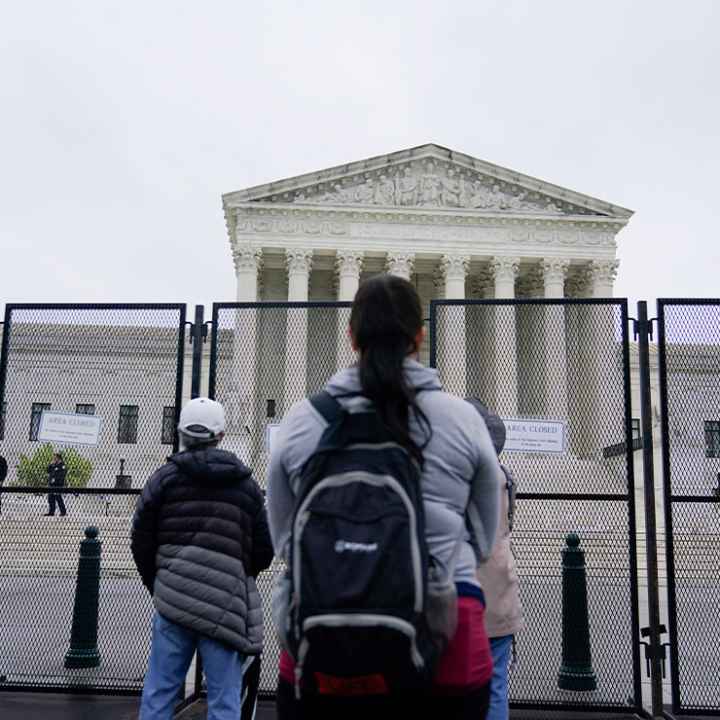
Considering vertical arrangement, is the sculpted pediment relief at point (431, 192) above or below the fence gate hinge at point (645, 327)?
above

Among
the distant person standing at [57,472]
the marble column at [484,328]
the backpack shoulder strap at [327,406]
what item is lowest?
the distant person standing at [57,472]

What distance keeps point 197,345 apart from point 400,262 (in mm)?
41026

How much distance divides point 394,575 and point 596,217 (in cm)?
4902

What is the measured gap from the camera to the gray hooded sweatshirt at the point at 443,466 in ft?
8.40

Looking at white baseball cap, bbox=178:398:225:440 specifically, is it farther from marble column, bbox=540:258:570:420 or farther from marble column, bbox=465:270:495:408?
marble column, bbox=465:270:495:408

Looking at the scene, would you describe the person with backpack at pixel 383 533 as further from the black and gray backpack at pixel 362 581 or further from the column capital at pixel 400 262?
the column capital at pixel 400 262

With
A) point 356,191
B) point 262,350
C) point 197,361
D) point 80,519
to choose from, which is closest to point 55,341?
point 197,361

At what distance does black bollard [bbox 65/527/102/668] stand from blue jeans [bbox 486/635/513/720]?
483 centimetres

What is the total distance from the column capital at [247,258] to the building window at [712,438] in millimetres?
40989

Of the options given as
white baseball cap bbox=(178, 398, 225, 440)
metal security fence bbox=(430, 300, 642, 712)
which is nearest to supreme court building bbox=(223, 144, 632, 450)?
metal security fence bbox=(430, 300, 642, 712)

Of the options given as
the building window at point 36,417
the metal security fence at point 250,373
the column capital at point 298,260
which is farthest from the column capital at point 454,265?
the building window at point 36,417

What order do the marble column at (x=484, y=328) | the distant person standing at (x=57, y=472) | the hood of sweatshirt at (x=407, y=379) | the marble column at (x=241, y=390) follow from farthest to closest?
1. the marble column at (x=484, y=328)
2. the marble column at (x=241, y=390)
3. the distant person standing at (x=57, y=472)
4. the hood of sweatshirt at (x=407, y=379)

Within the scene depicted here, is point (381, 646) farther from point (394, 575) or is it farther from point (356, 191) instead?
point (356, 191)

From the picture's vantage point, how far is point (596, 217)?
160 feet
